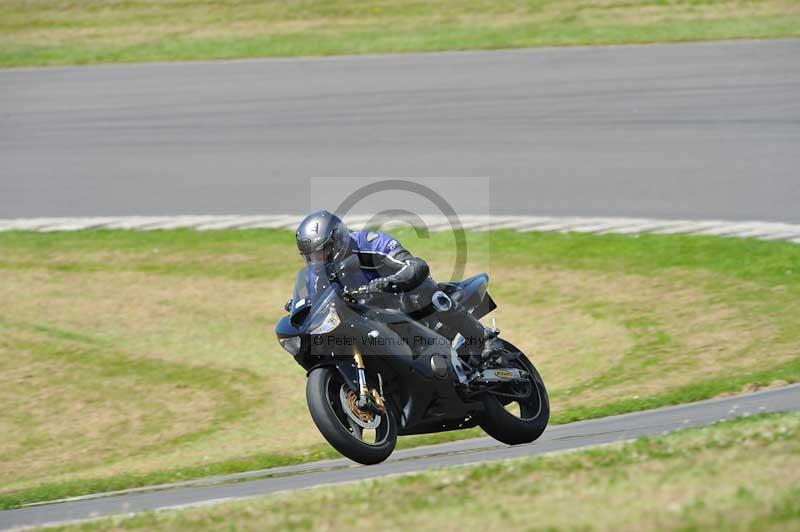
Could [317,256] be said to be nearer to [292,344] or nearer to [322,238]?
[322,238]

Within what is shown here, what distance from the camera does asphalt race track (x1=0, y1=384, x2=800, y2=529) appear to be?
26.9 feet

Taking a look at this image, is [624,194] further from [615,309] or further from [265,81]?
[265,81]

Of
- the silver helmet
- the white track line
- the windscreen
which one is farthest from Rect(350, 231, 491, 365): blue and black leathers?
the white track line

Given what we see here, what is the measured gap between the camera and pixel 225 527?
6734mm

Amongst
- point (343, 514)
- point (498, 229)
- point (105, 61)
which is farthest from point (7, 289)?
point (105, 61)

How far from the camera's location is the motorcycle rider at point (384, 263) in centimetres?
818

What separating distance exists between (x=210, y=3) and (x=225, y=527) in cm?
2343

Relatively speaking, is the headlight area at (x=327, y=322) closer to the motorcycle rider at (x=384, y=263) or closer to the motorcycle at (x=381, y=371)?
the motorcycle at (x=381, y=371)

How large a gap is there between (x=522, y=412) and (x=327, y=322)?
6.29ft

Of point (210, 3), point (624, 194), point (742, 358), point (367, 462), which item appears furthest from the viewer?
point (210, 3)

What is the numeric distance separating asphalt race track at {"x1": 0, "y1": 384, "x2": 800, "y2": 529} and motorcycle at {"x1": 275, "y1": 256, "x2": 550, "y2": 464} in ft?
0.90

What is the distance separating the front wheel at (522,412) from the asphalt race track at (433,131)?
7559 mm

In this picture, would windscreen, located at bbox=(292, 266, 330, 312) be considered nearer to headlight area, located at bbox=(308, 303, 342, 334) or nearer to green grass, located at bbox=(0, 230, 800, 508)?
headlight area, located at bbox=(308, 303, 342, 334)

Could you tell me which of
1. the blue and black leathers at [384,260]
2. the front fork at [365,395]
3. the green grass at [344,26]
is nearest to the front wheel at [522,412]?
the front fork at [365,395]
